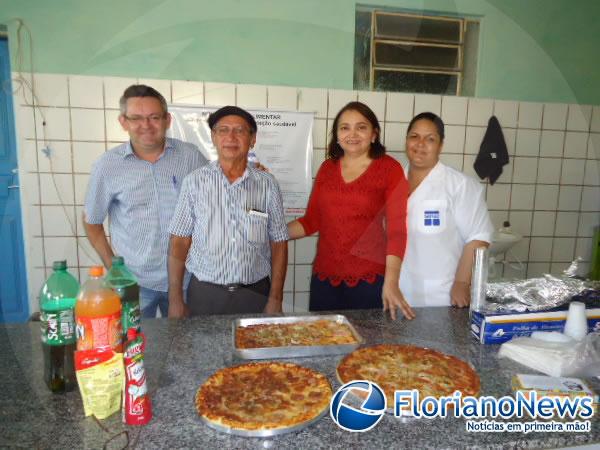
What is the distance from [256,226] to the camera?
171 centimetres

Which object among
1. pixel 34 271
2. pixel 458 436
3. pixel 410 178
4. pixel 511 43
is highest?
pixel 511 43

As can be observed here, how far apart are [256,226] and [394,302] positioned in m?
0.62

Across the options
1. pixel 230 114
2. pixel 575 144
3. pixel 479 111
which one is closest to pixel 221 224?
pixel 230 114

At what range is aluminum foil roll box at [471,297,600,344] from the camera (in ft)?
3.90

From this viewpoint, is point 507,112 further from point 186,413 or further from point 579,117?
point 186,413

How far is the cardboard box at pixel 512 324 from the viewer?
3.90 feet

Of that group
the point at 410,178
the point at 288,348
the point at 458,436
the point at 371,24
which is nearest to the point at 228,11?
the point at 371,24

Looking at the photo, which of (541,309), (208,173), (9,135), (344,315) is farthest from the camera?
(9,135)

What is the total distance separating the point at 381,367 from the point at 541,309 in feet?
1.91

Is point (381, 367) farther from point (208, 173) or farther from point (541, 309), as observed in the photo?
point (208, 173)

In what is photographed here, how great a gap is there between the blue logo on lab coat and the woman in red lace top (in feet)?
0.42

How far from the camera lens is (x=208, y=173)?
1.69 m

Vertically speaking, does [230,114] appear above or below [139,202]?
above

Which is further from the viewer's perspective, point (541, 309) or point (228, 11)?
point (228, 11)
